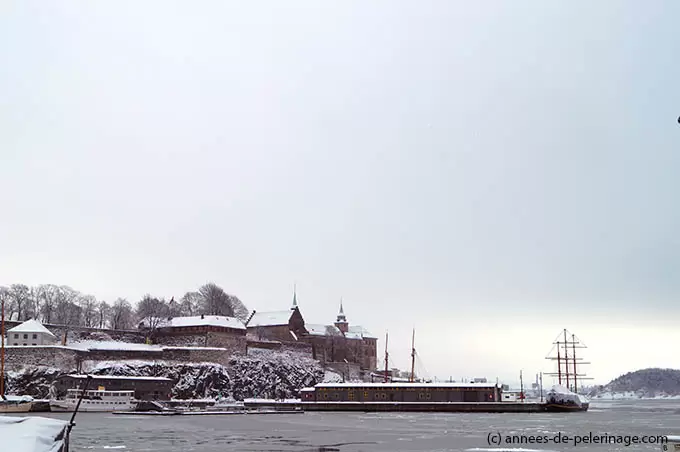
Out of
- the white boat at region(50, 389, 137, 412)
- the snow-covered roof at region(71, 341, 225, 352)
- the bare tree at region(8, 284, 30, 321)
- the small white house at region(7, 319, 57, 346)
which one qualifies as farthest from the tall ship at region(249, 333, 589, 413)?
the bare tree at region(8, 284, 30, 321)

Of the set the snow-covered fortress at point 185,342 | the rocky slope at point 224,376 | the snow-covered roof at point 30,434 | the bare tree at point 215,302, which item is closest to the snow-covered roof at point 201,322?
the snow-covered fortress at point 185,342

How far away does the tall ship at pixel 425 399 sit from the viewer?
8806cm

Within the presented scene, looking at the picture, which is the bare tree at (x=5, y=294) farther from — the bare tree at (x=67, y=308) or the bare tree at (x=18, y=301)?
the bare tree at (x=67, y=308)

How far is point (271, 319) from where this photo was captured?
412ft

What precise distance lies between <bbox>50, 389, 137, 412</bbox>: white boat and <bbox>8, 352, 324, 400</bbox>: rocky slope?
565 centimetres

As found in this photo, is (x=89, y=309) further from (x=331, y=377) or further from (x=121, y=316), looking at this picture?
(x=331, y=377)

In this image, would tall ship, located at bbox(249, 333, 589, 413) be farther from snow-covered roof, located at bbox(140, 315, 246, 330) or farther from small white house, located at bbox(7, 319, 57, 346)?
Result: small white house, located at bbox(7, 319, 57, 346)

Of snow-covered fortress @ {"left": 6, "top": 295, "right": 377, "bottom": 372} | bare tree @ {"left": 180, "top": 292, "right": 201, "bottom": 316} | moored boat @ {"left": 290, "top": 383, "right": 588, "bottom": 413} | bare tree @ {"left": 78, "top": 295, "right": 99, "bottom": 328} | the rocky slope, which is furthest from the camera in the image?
bare tree @ {"left": 180, "top": 292, "right": 201, "bottom": 316}

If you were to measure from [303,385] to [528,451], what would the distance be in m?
79.8

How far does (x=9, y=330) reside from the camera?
88.0m

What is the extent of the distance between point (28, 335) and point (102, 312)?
3282cm

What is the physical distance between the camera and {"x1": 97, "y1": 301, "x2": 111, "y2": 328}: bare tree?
120m

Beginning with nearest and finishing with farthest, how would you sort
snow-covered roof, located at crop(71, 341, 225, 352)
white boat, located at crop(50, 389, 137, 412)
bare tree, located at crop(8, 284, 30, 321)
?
white boat, located at crop(50, 389, 137, 412) < snow-covered roof, located at crop(71, 341, 225, 352) < bare tree, located at crop(8, 284, 30, 321)

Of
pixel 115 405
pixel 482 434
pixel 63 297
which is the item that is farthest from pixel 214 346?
pixel 482 434
